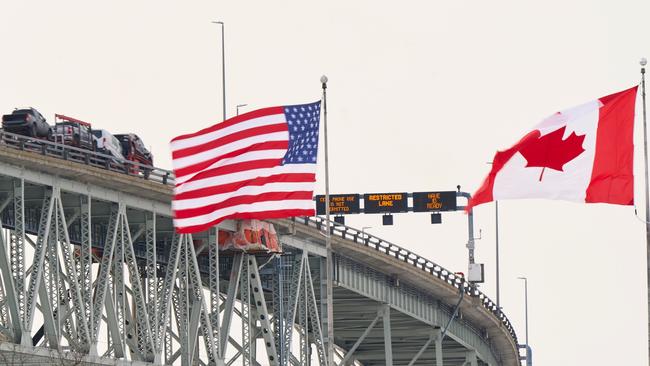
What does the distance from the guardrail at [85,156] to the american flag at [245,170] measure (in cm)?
1145

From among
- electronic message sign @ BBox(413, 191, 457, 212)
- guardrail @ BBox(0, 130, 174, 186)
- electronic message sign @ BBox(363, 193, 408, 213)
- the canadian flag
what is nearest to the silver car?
guardrail @ BBox(0, 130, 174, 186)

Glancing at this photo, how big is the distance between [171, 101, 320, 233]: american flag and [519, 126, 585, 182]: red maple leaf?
11882 millimetres

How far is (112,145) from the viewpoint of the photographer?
289 feet

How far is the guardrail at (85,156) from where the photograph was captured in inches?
3083

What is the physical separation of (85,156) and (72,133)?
247 centimetres

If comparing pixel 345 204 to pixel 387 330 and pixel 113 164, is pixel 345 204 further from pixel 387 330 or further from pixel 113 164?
pixel 113 164

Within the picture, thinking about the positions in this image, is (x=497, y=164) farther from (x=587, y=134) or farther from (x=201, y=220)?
(x=201, y=220)

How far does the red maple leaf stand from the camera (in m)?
56.5

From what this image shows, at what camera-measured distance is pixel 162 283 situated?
99.9 m

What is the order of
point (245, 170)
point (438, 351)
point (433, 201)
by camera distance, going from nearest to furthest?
point (245, 170) → point (438, 351) → point (433, 201)

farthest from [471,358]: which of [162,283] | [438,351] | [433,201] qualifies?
[162,283]

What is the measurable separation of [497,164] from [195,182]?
1357 centimetres

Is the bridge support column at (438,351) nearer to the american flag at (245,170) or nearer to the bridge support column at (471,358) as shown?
the bridge support column at (471,358)

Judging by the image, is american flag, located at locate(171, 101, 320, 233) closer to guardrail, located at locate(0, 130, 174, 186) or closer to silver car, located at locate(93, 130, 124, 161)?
guardrail, located at locate(0, 130, 174, 186)
